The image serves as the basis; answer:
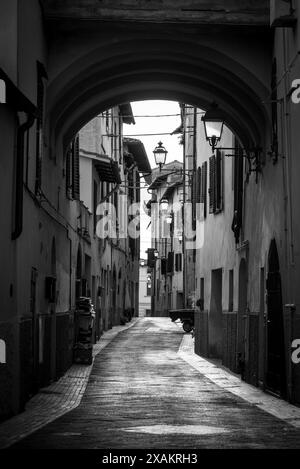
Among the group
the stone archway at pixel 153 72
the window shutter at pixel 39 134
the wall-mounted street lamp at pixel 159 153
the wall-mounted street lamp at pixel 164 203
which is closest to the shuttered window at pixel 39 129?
the window shutter at pixel 39 134

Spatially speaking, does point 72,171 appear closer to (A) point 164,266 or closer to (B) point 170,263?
(B) point 170,263

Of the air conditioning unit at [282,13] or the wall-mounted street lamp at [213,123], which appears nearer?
the air conditioning unit at [282,13]

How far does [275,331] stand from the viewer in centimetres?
1522

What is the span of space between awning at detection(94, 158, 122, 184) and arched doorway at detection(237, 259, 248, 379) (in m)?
10.8

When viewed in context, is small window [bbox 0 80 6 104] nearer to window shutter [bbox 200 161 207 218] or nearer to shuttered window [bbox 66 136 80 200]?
shuttered window [bbox 66 136 80 200]

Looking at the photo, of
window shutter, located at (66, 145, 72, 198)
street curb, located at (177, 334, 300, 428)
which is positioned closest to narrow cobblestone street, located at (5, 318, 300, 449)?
street curb, located at (177, 334, 300, 428)

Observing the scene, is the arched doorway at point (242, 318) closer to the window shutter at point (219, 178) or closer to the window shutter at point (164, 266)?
the window shutter at point (219, 178)

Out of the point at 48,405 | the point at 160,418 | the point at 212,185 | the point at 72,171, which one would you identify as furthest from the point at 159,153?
the point at 160,418

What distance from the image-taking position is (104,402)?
46.8ft

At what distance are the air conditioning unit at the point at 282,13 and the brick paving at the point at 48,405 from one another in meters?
6.18

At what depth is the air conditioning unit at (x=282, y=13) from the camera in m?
13.2

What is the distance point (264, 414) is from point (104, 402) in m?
2.73
